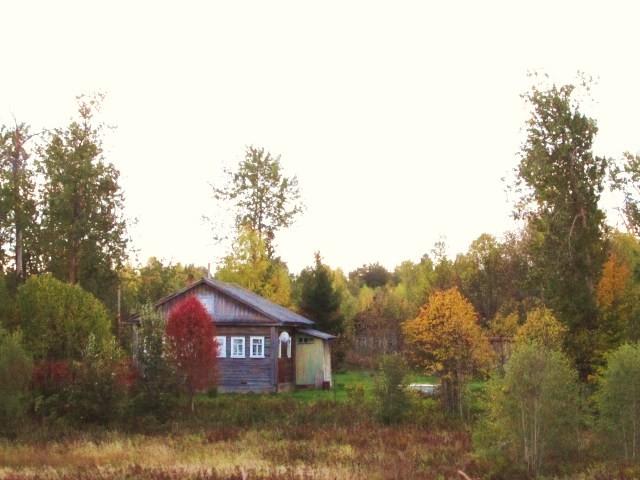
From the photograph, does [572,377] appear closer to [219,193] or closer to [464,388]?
[464,388]

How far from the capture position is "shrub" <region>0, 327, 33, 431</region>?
26453 mm

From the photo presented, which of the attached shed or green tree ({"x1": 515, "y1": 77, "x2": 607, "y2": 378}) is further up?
green tree ({"x1": 515, "y1": 77, "x2": 607, "y2": 378})

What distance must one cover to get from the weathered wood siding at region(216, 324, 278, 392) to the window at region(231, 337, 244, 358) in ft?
0.53

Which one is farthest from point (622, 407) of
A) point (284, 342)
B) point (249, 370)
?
point (284, 342)

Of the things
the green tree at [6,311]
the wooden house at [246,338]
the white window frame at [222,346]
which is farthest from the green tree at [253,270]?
the green tree at [6,311]

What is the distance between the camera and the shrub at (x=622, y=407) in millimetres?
19453

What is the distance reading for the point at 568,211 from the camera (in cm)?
3453

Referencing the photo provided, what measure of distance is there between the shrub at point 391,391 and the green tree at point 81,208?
1990 centimetres

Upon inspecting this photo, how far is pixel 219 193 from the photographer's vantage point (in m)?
60.8

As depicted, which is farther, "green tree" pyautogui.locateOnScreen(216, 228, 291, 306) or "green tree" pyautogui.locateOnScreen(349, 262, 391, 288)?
"green tree" pyautogui.locateOnScreen(349, 262, 391, 288)

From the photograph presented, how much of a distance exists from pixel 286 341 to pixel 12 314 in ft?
44.3

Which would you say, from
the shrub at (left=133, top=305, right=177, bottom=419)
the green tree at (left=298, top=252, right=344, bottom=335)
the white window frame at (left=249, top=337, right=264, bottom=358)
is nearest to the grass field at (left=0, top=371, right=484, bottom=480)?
the shrub at (left=133, top=305, right=177, bottom=419)

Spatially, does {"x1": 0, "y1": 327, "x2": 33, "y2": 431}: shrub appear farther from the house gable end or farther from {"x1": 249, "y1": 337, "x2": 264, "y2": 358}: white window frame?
{"x1": 249, "y1": 337, "x2": 264, "y2": 358}: white window frame

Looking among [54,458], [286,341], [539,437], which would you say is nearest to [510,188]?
[286,341]
